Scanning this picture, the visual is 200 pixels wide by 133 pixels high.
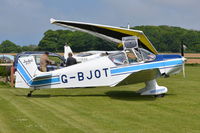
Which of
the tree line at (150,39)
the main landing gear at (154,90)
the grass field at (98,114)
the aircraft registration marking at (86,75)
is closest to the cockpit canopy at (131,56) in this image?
the aircraft registration marking at (86,75)

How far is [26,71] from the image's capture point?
10.6 meters

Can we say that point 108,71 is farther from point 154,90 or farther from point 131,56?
point 154,90

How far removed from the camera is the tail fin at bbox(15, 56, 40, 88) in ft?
34.6

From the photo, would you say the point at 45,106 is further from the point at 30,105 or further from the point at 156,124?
the point at 156,124

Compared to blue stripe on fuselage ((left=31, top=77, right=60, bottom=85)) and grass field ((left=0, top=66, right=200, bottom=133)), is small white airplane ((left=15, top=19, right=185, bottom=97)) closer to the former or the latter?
blue stripe on fuselage ((left=31, top=77, right=60, bottom=85))

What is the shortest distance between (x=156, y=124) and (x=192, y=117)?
1.25m

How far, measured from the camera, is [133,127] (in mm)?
6613

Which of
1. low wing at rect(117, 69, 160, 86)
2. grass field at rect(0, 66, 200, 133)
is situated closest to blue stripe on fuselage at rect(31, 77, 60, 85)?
grass field at rect(0, 66, 200, 133)

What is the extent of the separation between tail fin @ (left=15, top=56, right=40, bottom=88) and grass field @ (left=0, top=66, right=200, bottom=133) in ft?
1.85

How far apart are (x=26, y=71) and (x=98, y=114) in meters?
3.73

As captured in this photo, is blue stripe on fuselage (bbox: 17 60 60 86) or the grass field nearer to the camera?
the grass field

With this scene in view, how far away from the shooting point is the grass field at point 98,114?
21.2 ft

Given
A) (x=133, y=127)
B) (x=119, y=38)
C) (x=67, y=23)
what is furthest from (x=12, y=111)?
(x=119, y=38)

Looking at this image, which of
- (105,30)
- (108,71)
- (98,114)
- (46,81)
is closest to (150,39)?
(105,30)
